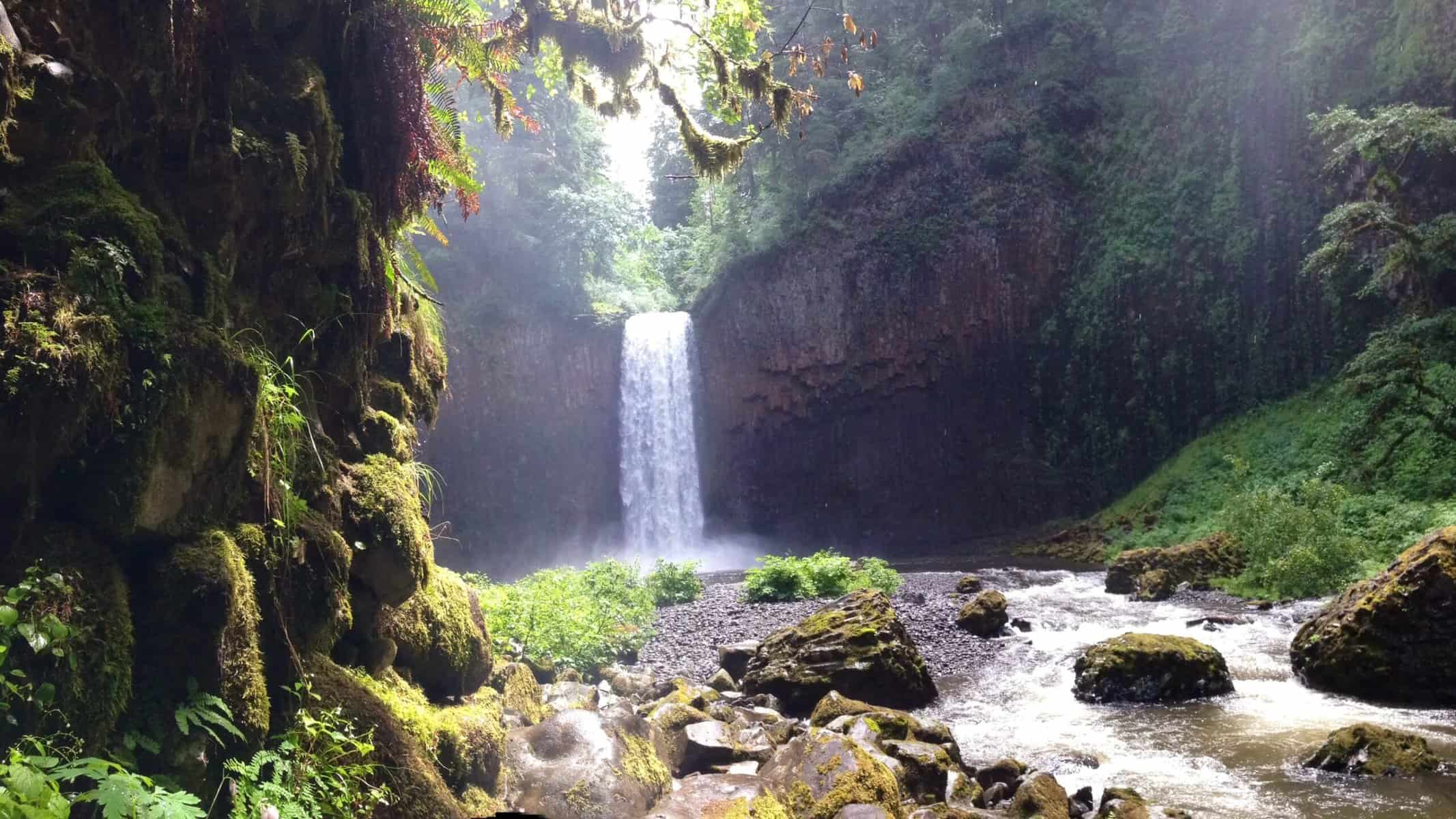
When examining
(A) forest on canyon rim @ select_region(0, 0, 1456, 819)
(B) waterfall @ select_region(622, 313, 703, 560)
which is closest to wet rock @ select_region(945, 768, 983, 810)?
(A) forest on canyon rim @ select_region(0, 0, 1456, 819)

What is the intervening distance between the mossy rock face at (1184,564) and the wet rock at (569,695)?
994cm

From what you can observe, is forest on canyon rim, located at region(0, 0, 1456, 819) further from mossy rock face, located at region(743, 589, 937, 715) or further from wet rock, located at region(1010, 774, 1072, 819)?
wet rock, located at region(1010, 774, 1072, 819)

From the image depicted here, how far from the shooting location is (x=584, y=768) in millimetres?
4879

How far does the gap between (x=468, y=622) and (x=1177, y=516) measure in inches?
690

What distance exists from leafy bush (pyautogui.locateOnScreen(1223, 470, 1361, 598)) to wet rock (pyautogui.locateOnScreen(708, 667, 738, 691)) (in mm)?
8176

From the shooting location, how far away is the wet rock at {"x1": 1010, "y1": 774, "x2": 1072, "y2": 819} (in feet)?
18.1

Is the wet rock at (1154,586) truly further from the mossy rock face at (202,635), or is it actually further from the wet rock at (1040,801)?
the mossy rock face at (202,635)

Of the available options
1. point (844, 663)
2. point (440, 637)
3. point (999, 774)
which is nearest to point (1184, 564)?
point (844, 663)

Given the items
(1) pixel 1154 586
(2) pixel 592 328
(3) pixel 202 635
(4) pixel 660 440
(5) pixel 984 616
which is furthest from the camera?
(2) pixel 592 328

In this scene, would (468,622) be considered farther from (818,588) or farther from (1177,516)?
(1177,516)

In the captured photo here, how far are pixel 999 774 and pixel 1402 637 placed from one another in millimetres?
4011

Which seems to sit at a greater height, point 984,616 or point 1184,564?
point 1184,564

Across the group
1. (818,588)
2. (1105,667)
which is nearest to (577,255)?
(818,588)

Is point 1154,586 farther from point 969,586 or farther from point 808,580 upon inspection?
point 808,580
